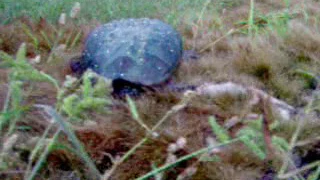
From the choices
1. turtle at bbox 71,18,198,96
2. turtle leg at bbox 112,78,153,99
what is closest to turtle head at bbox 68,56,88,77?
turtle at bbox 71,18,198,96

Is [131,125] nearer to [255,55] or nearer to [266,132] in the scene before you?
[266,132]

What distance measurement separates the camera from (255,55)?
246 cm

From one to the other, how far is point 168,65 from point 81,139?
2.48 ft

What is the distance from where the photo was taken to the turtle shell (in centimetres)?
211

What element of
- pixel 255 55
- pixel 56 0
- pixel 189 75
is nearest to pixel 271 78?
pixel 255 55

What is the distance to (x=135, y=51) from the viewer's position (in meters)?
2.18

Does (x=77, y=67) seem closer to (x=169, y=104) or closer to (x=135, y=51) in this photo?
(x=135, y=51)

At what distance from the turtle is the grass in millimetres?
105

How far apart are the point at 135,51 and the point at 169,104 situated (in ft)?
1.16

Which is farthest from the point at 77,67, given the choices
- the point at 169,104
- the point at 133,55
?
the point at 169,104

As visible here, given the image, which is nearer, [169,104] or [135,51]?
[169,104]

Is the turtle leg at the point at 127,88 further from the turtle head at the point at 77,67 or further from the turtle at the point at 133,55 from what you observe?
the turtle head at the point at 77,67

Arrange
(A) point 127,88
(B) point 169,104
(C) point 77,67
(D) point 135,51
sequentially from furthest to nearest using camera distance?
(C) point 77,67 → (D) point 135,51 → (A) point 127,88 → (B) point 169,104

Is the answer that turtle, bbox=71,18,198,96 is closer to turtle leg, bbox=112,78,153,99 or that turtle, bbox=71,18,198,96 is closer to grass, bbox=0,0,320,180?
turtle leg, bbox=112,78,153,99
